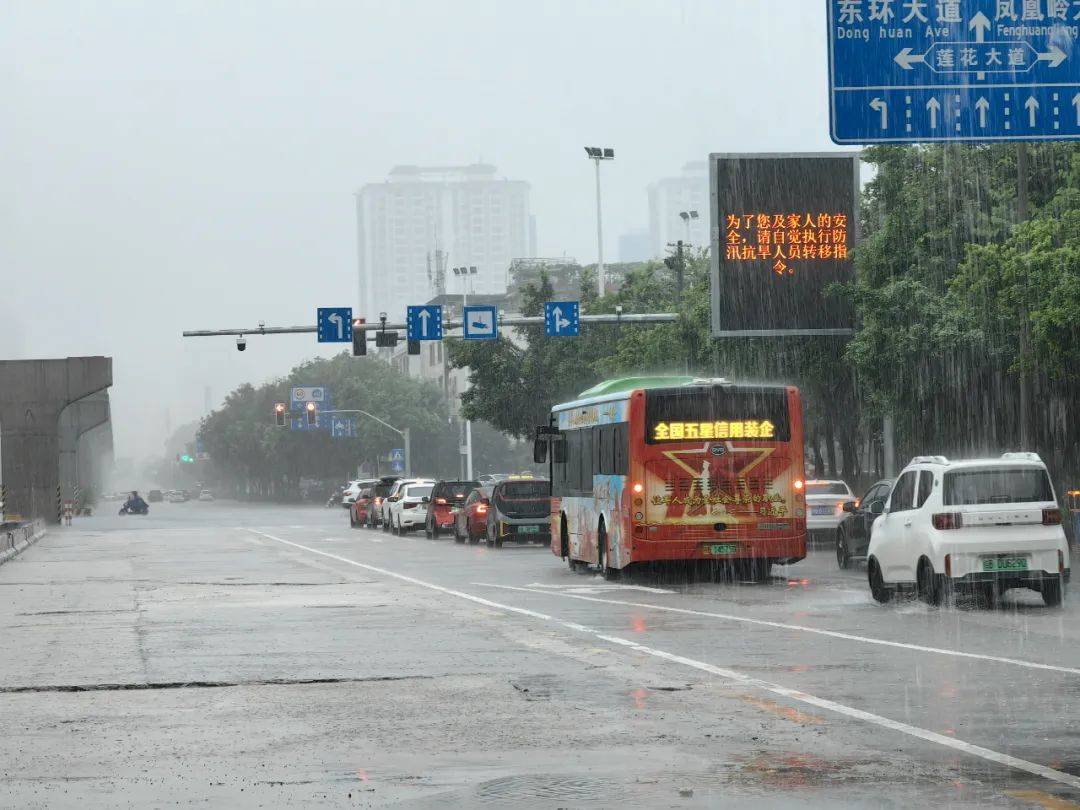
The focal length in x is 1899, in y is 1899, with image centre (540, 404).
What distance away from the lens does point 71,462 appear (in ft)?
387

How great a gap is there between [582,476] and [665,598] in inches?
259

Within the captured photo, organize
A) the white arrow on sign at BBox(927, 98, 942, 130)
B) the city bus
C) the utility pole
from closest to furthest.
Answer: the white arrow on sign at BBox(927, 98, 942, 130)
the city bus
the utility pole

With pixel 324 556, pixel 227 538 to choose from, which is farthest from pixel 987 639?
pixel 227 538

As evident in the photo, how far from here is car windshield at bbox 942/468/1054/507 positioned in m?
20.6

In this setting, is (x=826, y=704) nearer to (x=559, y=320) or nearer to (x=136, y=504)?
(x=559, y=320)

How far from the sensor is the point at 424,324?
165 ft

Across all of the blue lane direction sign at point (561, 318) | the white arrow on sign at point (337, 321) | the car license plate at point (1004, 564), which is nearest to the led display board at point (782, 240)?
Result: the blue lane direction sign at point (561, 318)

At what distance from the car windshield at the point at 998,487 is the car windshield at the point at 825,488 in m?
17.1

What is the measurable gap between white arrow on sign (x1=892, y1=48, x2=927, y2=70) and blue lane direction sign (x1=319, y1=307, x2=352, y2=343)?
28429 millimetres

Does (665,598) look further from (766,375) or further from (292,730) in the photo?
(766,375)

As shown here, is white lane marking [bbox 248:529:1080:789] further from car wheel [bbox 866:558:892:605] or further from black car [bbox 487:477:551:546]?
black car [bbox 487:477:551:546]

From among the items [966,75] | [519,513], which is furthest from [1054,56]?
[519,513]

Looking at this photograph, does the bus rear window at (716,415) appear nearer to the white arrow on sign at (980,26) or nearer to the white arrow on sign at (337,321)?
the white arrow on sign at (980,26)

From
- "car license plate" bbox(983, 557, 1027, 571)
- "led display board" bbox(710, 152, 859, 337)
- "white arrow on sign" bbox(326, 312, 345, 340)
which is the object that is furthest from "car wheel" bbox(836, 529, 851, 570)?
"white arrow on sign" bbox(326, 312, 345, 340)
